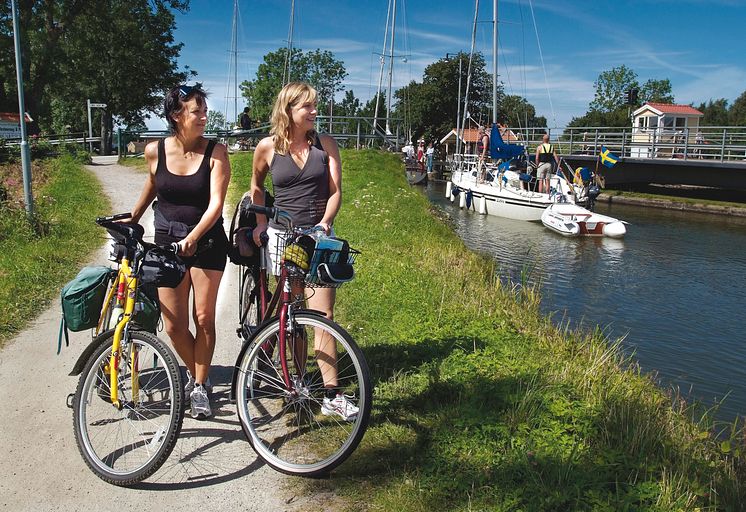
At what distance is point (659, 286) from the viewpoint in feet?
47.0

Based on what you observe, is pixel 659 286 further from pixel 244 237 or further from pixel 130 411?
pixel 130 411

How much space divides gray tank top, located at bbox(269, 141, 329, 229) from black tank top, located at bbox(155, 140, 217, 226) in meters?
0.43

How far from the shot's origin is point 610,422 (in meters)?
4.32

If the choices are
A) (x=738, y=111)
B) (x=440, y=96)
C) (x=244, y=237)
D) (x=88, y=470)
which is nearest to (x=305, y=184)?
(x=244, y=237)

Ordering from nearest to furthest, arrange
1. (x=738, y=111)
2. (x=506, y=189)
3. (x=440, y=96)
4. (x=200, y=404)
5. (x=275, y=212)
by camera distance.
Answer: (x=275, y=212), (x=200, y=404), (x=506, y=189), (x=440, y=96), (x=738, y=111)

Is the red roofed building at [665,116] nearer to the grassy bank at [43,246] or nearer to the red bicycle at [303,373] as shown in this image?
the grassy bank at [43,246]

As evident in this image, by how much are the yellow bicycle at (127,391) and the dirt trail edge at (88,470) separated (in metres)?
0.15

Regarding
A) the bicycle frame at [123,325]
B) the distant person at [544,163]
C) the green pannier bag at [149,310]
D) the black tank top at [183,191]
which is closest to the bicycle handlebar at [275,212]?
the black tank top at [183,191]

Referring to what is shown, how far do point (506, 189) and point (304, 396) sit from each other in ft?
78.3

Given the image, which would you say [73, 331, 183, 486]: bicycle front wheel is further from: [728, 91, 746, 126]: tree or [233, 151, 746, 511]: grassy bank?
[728, 91, 746, 126]: tree

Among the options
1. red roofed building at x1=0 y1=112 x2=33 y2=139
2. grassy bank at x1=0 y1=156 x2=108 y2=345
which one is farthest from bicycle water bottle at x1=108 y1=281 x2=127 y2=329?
red roofed building at x1=0 y1=112 x2=33 y2=139

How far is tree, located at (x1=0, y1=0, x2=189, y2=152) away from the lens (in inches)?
1353

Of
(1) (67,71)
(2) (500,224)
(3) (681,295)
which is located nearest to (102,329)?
(3) (681,295)

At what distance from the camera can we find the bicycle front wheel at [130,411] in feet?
11.4
